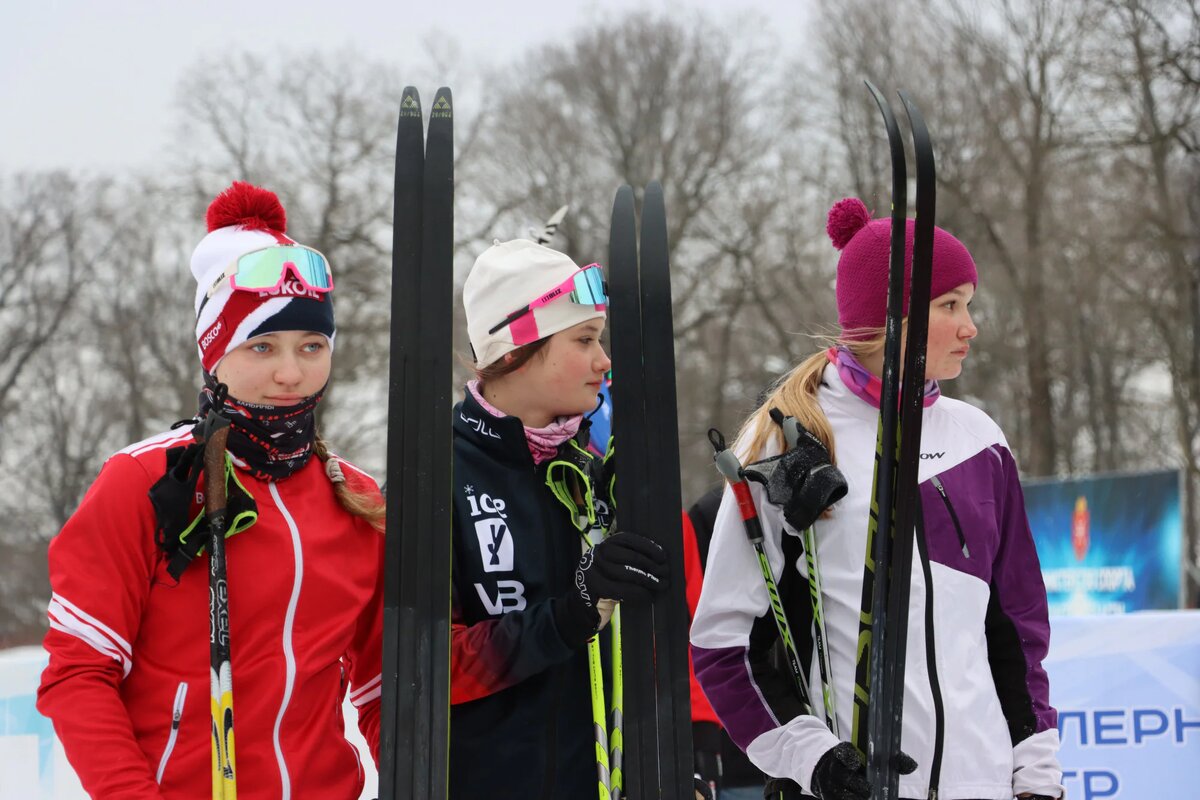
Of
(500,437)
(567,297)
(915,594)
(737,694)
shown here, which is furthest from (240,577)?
(915,594)

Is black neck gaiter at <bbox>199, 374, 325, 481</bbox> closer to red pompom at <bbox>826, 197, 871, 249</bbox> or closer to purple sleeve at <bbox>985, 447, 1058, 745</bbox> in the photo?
red pompom at <bbox>826, 197, 871, 249</bbox>

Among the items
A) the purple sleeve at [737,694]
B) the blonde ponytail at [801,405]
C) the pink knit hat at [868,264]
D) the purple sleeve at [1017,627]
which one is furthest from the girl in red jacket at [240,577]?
the purple sleeve at [1017,627]

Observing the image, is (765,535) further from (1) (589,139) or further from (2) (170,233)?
(1) (589,139)

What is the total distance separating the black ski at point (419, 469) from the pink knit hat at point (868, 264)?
853 mm

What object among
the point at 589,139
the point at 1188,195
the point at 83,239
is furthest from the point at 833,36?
the point at 83,239

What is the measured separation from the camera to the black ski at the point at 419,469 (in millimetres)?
2029

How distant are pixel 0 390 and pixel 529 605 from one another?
73.0 feet

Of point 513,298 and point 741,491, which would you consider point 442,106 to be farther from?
point 741,491

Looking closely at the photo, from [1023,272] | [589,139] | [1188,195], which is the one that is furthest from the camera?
[589,139]

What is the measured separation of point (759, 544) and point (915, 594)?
291 millimetres

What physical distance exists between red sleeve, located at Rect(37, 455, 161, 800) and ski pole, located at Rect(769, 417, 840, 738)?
1.13m

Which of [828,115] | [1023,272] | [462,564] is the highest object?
[828,115]

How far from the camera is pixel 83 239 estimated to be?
2214 centimetres

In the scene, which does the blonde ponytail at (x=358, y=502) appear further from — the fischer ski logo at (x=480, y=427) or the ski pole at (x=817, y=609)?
the ski pole at (x=817, y=609)
